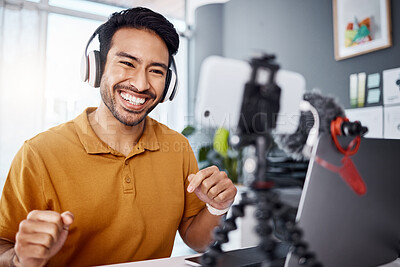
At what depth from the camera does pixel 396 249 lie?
2.65ft

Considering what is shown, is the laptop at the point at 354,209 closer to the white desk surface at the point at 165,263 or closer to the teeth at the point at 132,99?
the white desk surface at the point at 165,263

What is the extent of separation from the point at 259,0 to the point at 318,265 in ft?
10.1

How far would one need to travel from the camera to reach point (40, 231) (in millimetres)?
638

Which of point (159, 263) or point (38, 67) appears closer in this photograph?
point (159, 263)

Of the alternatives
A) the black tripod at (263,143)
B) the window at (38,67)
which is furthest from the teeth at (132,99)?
the window at (38,67)

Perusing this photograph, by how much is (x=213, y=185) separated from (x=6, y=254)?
1.80 feet

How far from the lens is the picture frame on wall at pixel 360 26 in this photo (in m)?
2.02

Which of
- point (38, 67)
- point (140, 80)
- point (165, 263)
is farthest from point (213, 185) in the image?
point (38, 67)

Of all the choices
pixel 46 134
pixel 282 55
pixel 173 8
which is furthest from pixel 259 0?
pixel 46 134

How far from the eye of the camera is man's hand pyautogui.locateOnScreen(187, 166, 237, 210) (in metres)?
0.83

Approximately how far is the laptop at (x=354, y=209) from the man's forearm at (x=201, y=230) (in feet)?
1.73

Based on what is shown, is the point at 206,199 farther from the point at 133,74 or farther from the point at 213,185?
the point at 133,74

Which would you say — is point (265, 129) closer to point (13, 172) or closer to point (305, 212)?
point (305, 212)

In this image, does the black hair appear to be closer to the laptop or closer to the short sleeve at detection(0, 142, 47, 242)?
the short sleeve at detection(0, 142, 47, 242)
